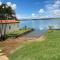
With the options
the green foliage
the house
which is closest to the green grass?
the house

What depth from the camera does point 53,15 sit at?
6023mm

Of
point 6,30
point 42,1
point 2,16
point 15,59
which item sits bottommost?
point 15,59

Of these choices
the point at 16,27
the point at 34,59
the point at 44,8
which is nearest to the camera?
the point at 34,59

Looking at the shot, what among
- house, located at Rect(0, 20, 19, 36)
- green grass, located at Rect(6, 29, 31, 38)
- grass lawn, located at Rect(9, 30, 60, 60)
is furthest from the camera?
house, located at Rect(0, 20, 19, 36)

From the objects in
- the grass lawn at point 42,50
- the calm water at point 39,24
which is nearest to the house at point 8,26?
the calm water at point 39,24

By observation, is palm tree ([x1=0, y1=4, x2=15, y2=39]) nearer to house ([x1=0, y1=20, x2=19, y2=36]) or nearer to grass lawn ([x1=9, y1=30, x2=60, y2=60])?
house ([x1=0, y1=20, x2=19, y2=36])

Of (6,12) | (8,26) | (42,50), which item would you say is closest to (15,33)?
(8,26)

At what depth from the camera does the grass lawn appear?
489 centimetres

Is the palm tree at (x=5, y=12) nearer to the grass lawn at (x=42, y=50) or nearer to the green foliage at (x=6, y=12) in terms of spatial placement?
the green foliage at (x=6, y=12)

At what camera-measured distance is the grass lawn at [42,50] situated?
4.89 m

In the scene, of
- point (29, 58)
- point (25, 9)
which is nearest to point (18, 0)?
point (25, 9)

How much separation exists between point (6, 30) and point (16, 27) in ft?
1.33

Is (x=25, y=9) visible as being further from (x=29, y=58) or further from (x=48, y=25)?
(x=29, y=58)

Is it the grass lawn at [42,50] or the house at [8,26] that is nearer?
the grass lawn at [42,50]
